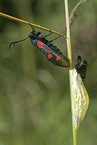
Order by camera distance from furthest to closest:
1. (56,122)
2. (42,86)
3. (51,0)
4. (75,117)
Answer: (51,0) → (42,86) → (56,122) → (75,117)

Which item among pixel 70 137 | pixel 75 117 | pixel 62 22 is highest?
pixel 62 22

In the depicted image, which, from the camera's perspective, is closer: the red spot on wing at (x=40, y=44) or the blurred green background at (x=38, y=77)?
the red spot on wing at (x=40, y=44)

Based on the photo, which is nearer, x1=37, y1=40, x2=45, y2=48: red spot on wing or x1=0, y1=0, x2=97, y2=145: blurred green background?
x1=37, y1=40, x2=45, y2=48: red spot on wing

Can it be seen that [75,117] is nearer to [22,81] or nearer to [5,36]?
[22,81]

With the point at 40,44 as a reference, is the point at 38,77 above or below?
below

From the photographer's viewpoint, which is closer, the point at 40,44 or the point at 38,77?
the point at 40,44

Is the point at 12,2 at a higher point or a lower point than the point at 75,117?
higher

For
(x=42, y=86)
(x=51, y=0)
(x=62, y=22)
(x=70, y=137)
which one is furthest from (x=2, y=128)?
(x=51, y=0)

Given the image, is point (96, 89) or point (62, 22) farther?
point (62, 22)
